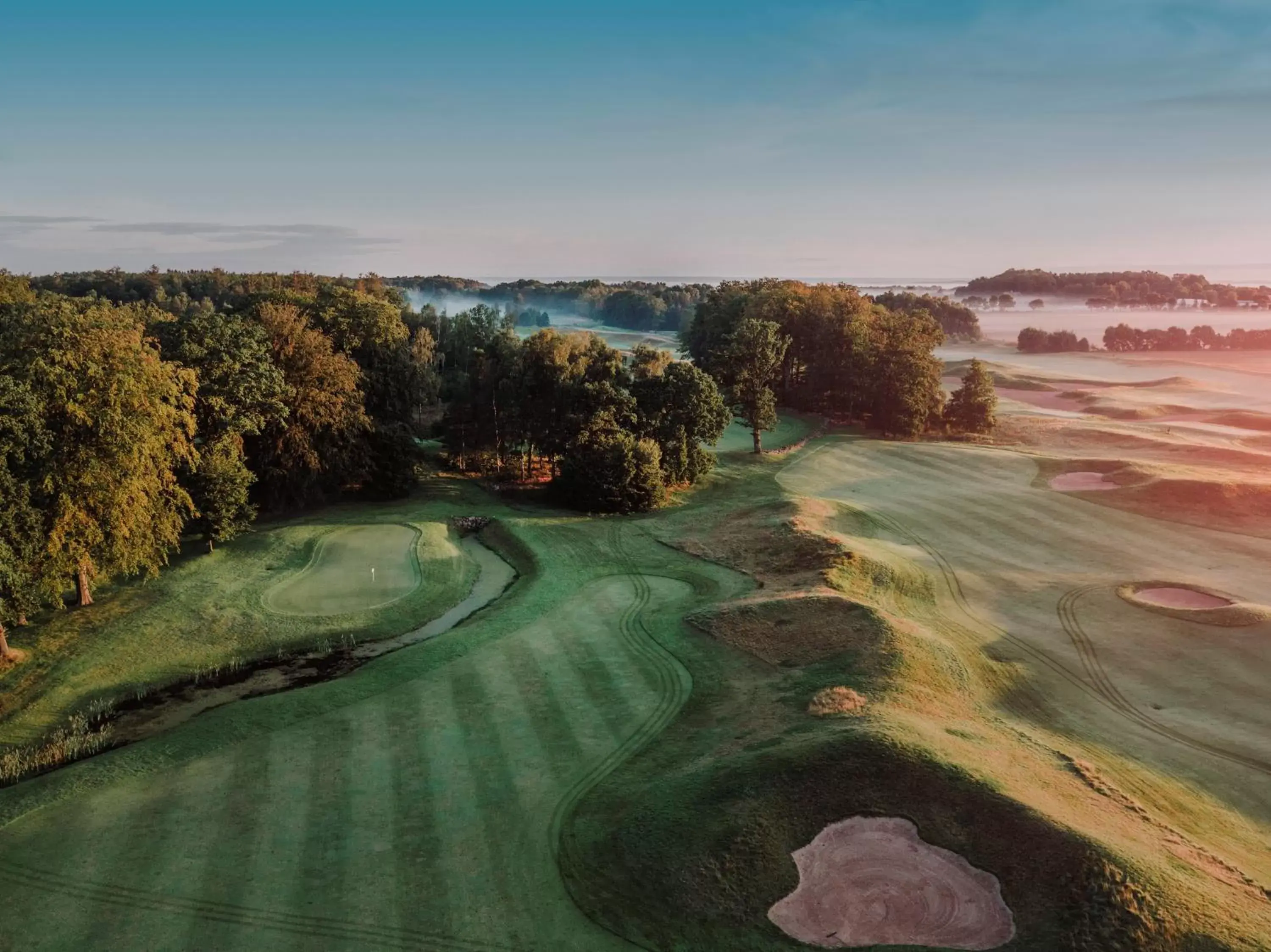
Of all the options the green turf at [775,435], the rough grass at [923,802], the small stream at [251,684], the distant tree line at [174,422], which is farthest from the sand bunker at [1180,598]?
the distant tree line at [174,422]

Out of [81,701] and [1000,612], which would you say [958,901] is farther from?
[81,701]

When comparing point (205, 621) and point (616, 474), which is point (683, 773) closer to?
point (205, 621)

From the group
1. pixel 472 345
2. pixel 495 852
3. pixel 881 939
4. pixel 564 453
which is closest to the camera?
pixel 881 939

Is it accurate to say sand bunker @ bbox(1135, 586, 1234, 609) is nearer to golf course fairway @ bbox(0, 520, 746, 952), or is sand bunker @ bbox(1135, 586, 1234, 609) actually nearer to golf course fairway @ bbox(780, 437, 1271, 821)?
golf course fairway @ bbox(780, 437, 1271, 821)

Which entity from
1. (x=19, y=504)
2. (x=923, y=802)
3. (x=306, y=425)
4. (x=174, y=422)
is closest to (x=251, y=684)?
(x=19, y=504)

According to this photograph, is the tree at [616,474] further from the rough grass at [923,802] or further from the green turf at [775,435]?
the rough grass at [923,802]

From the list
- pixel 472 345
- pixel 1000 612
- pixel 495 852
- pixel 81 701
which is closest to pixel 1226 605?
pixel 1000 612
